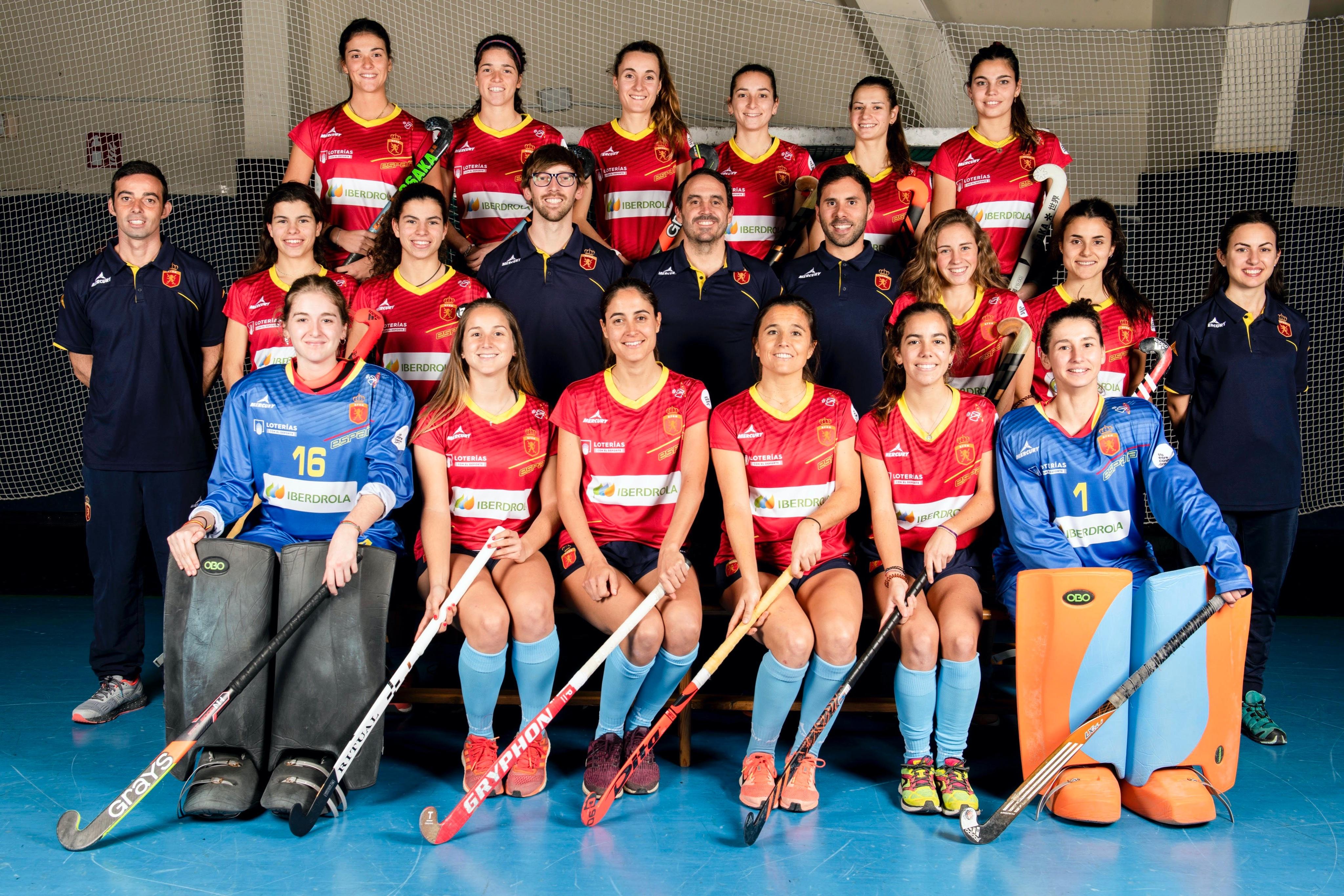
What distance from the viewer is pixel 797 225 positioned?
3.63 meters

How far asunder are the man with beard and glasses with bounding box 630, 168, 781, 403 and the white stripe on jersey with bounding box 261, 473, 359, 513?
1.04m

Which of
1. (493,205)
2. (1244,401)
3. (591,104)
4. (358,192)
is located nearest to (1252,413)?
(1244,401)

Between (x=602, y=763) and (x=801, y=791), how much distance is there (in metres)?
0.50

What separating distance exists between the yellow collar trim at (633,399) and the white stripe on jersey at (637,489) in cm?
19

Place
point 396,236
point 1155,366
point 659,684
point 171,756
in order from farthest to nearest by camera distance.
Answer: point 396,236, point 1155,366, point 659,684, point 171,756

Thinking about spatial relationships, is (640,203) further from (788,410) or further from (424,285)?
(788,410)

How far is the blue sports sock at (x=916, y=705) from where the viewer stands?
2.58 m

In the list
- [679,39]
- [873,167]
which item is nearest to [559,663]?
A: [873,167]

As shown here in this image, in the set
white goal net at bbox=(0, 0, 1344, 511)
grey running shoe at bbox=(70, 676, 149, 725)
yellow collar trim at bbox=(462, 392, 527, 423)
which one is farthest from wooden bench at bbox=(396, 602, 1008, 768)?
white goal net at bbox=(0, 0, 1344, 511)

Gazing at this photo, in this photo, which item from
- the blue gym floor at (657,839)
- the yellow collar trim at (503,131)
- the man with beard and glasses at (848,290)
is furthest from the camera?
the yellow collar trim at (503,131)

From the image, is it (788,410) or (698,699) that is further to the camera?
(698,699)

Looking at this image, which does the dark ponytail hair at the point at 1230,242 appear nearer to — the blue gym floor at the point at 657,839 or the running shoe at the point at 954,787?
the blue gym floor at the point at 657,839

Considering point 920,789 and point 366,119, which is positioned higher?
point 366,119

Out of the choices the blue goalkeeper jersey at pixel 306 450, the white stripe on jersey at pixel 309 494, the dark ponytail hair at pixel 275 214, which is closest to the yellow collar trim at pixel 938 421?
the blue goalkeeper jersey at pixel 306 450
